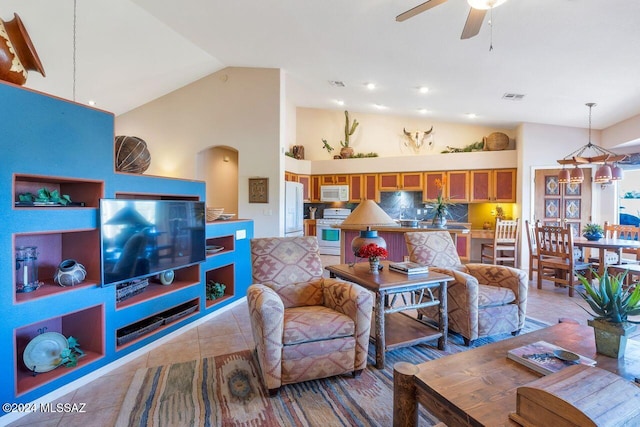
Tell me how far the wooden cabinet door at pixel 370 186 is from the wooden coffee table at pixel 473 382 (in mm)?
5599

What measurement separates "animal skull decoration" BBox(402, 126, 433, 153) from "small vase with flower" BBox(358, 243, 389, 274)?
5.30 m

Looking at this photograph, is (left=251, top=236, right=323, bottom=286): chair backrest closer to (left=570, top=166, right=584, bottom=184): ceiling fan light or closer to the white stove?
(left=570, top=166, right=584, bottom=184): ceiling fan light

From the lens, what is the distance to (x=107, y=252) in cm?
227

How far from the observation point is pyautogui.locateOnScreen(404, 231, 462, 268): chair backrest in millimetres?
3102

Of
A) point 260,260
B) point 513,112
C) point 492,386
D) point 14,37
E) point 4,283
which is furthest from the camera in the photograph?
point 513,112

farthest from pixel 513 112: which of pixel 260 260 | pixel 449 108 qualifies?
pixel 260 260

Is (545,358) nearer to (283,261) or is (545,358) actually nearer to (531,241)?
(283,261)

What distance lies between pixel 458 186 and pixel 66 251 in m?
6.52

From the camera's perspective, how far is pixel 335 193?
7.38 m

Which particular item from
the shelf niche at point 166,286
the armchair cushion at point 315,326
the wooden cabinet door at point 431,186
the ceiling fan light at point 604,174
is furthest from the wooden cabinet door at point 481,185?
the shelf niche at point 166,286

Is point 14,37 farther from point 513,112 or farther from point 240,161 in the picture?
point 513,112

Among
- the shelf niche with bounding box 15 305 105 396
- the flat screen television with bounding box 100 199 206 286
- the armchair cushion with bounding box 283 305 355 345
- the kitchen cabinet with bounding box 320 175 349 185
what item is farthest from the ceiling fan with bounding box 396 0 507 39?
the kitchen cabinet with bounding box 320 175 349 185

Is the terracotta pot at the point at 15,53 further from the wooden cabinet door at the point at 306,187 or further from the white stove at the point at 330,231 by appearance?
the white stove at the point at 330,231

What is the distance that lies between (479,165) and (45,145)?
6.70 meters
